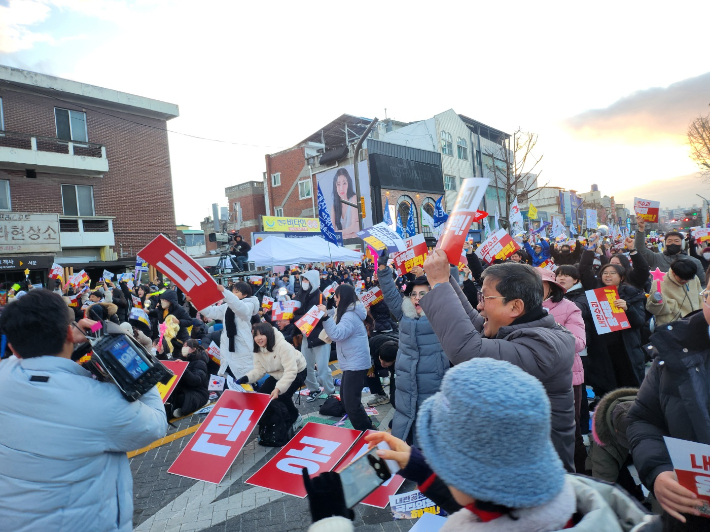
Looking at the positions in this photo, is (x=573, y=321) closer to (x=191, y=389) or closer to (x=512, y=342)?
(x=512, y=342)

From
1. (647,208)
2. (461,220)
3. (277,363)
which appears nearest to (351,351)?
(277,363)

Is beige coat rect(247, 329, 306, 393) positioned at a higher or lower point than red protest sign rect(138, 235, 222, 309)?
lower

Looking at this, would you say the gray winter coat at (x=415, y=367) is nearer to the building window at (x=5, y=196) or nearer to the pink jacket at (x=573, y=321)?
the pink jacket at (x=573, y=321)

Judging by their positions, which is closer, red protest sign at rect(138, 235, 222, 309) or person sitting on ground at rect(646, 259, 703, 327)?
red protest sign at rect(138, 235, 222, 309)

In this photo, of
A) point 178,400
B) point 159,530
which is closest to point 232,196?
point 178,400

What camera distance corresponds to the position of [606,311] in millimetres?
4797

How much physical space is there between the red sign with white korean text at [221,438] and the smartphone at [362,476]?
335 centimetres

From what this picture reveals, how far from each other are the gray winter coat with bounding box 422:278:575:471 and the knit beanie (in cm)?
93

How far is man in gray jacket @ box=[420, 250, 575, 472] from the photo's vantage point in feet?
6.71

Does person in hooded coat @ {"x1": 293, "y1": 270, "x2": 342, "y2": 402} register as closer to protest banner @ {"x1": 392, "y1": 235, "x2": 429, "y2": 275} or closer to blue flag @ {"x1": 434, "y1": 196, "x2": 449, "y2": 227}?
protest banner @ {"x1": 392, "y1": 235, "x2": 429, "y2": 275}

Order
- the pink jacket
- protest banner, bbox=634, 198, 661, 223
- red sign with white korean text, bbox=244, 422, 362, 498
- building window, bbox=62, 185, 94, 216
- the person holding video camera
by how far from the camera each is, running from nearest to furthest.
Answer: the person holding video camera
the pink jacket
red sign with white korean text, bbox=244, 422, 362, 498
protest banner, bbox=634, 198, 661, 223
building window, bbox=62, 185, 94, 216

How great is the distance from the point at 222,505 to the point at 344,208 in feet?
105

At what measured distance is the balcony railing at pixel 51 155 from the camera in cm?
1961

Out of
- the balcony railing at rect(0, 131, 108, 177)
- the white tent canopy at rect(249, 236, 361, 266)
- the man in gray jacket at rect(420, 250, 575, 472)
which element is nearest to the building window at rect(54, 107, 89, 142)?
the balcony railing at rect(0, 131, 108, 177)
